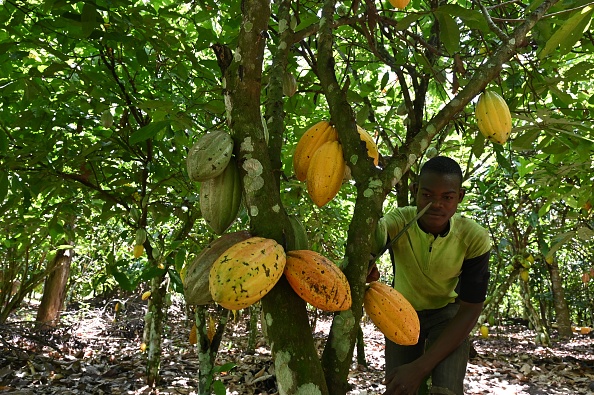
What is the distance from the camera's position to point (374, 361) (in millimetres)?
5715

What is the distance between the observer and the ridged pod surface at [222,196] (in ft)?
3.61

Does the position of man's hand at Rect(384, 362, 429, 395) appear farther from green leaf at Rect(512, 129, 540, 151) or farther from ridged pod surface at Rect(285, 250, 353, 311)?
green leaf at Rect(512, 129, 540, 151)

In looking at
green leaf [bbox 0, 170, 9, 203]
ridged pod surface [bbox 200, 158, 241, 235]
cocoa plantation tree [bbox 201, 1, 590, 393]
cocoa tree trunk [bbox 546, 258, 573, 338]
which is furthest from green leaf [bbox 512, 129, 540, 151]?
cocoa tree trunk [bbox 546, 258, 573, 338]

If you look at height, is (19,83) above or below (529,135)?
above

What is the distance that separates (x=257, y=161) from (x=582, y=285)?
10918 mm

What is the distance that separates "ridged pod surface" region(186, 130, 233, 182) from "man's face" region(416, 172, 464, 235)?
3.16ft

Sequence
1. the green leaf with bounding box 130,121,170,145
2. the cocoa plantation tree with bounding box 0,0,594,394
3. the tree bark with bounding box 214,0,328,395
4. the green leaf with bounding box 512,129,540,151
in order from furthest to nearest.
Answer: the green leaf with bounding box 512,129,540,151
the green leaf with bounding box 130,121,170,145
the cocoa plantation tree with bounding box 0,0,594,394
the tree bark with bounding box 214,0,328,395

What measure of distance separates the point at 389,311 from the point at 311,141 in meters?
0.49

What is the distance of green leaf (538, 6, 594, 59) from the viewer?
42.6 inches

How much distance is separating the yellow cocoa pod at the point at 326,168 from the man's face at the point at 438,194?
25.5 inches

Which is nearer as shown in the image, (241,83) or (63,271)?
(241,83)

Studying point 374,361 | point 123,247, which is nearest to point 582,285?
point 374,361

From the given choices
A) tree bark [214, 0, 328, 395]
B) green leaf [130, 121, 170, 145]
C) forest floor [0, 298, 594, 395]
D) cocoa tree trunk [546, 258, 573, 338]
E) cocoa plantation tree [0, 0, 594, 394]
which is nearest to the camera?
tree bark [214, 0, 328, 395]

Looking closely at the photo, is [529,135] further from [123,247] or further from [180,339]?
[123,247]
